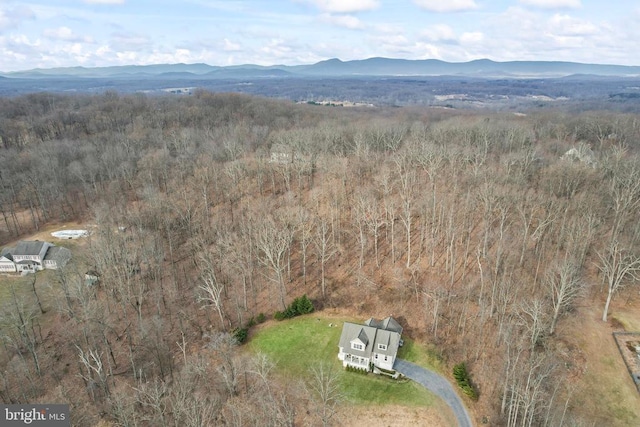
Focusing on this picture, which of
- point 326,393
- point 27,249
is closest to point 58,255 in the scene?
point 27,249

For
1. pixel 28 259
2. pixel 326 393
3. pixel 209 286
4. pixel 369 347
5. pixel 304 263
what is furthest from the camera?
pixel 28 259

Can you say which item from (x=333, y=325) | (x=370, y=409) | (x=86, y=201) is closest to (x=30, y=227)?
(x=86, y=201)

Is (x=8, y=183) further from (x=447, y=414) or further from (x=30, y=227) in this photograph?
(x=447, y=414)

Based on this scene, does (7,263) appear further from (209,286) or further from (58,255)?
(209,286)

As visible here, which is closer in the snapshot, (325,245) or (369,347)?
(369,347)

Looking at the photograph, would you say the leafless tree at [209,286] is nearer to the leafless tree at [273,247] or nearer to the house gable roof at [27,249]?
the leafless tree at [273,247]

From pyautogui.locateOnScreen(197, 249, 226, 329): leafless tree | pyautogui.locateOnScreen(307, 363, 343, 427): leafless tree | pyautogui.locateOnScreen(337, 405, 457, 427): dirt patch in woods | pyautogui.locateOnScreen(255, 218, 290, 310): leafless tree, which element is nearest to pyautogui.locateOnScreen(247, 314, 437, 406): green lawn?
pyautogui.locateOnScreen(337, 405, 457, 427): dirt patch in woods
